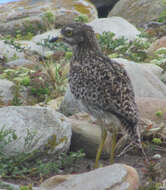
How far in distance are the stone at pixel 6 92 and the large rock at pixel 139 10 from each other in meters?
10.6

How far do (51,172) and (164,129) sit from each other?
198cm

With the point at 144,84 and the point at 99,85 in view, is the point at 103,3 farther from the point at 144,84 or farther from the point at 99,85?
the point at 99,85

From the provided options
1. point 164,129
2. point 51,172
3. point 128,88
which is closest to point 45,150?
point 51,172

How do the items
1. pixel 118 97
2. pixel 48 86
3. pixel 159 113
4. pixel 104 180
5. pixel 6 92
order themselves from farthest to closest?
pixel 48 86, pixel 6 92, pixel 159 113, pixel 118 97, pixel 104 180

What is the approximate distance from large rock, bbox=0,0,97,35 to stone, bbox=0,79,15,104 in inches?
261

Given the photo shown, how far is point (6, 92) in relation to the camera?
322 inches

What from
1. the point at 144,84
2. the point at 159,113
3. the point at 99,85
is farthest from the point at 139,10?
the point at 99,85

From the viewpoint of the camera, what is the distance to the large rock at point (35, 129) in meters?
5.66

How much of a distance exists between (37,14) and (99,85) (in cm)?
1274

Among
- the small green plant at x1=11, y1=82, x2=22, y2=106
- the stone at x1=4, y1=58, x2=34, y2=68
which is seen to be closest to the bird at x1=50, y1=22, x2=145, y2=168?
the small green plant at x1=11, y1=82, x2=22, y2=106

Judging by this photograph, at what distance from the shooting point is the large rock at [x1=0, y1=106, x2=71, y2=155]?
5.66m

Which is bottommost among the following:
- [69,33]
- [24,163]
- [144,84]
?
[24,163]

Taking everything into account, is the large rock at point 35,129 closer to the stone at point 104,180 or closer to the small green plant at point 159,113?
the stone at point 104,180

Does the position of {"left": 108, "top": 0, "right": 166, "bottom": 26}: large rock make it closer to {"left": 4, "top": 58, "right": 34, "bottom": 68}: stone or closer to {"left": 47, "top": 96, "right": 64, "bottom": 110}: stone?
{"left": 4, "top": 58, "right": 34, "bottom": 68}: stone
